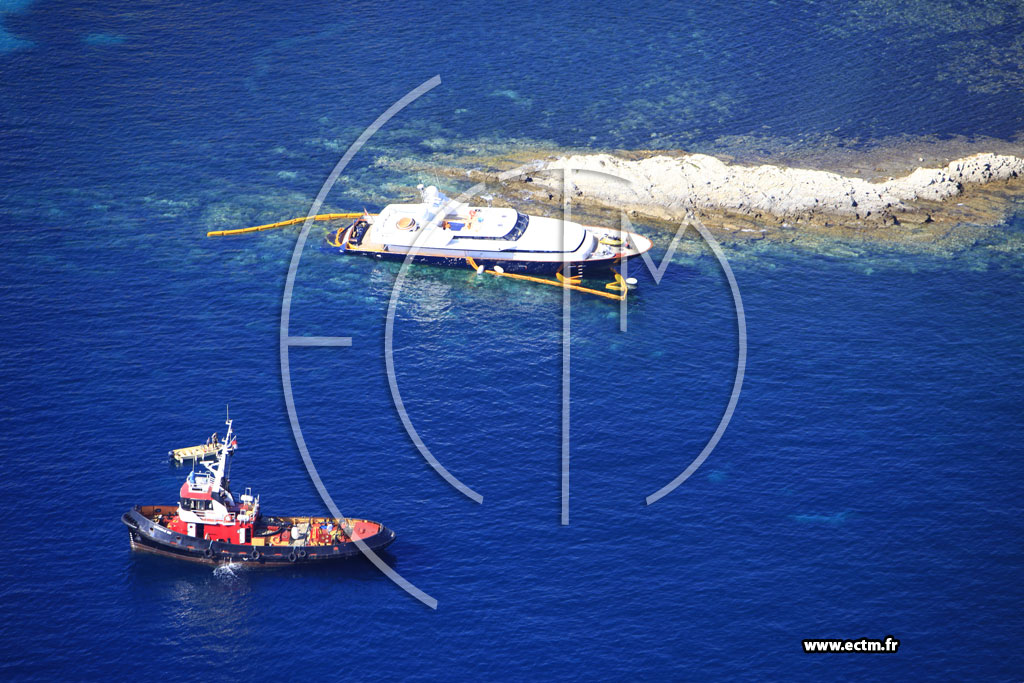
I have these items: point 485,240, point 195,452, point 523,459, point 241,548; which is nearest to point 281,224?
point 485,240

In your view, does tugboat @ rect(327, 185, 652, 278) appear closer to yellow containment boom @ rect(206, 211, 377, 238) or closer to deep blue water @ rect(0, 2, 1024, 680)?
deep blue water @ rect(0, 2, 1024, 680)

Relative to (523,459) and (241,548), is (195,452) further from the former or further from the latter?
(523,459)

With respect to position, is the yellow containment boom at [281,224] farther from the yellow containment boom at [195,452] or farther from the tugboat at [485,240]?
the yellow containment boom at [195,452]

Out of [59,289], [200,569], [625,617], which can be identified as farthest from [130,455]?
[625,617]

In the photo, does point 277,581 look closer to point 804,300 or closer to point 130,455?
point 130,455

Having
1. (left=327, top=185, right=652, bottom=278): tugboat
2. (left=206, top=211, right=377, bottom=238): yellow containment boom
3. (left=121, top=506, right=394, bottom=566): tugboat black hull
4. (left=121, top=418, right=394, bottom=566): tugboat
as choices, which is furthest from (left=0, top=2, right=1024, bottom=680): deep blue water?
(left=327, top=185, right=652, bottom=278): tugboat
